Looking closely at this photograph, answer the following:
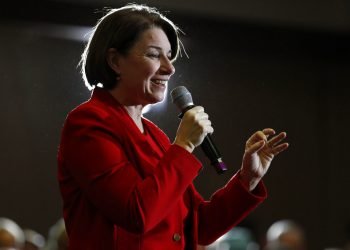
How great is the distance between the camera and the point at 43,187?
587 centimetres

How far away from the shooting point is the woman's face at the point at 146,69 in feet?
6.23

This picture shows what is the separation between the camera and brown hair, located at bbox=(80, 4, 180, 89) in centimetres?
191

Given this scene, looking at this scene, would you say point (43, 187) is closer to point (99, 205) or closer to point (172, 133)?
point (172, 133)

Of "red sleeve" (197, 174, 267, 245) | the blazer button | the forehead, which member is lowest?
"red sleeve" (197, 174, 267, 245)

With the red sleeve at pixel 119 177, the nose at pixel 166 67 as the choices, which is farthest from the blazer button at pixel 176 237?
the nose at pixel 166 67

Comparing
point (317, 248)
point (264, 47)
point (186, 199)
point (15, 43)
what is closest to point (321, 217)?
point (317, 248)

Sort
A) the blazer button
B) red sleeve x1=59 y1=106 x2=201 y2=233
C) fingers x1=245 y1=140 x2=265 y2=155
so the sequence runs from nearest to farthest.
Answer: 1. red sleeve x1=59 y1=106 x2=201 y2=233
2. the blazer button
3. fingers x1=245 y1=140 x2=265 y2=155

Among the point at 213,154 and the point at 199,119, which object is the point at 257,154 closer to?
the point at 213,154

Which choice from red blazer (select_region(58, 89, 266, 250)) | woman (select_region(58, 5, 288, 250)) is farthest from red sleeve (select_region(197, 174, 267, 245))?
red blazer (select_region(58, 89, 266, 250))

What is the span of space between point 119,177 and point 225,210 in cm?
44

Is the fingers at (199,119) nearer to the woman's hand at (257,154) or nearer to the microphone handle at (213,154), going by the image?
the microphone handle at (213,154)

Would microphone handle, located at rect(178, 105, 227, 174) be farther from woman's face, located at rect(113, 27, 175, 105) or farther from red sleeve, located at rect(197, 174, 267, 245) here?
red sleeve, located at rect(197, 174, 267, 245)

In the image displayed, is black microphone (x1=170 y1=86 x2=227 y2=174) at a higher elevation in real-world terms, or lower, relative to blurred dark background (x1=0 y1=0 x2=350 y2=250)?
higher

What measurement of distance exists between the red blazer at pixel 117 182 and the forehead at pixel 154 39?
15 cm
